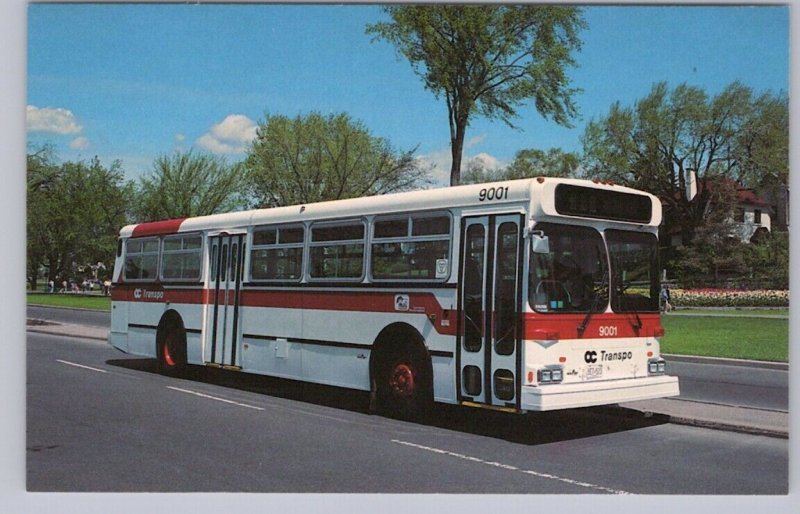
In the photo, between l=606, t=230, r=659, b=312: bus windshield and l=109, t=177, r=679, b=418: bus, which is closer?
l=109, t=177, r=679, b=418: bus

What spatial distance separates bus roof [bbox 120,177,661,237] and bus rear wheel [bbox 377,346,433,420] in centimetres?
175

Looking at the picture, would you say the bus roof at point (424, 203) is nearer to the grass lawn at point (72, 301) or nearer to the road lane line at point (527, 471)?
the grass lawn at point (72, 301)

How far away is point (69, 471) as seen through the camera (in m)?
9.03

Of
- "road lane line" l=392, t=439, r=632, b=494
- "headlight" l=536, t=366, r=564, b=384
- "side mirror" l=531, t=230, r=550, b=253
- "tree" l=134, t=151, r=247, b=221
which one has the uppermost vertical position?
"tree" l=134, t=151, r=247, b=221

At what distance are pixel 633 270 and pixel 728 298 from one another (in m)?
2.74

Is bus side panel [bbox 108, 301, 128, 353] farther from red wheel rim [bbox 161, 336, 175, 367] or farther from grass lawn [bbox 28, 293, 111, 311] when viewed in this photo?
red wheel rim [bbox 161, 336, 175, 367]

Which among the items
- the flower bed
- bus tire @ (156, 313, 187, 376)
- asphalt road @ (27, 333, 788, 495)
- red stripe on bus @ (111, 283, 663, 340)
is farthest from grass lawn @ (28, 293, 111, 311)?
the flower bed

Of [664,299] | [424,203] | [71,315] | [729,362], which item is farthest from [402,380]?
[71,315]

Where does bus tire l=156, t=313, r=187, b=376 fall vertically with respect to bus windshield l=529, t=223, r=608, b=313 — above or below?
below

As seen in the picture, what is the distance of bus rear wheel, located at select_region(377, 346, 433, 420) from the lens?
34.3 ft

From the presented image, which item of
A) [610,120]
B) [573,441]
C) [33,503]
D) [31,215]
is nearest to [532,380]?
[573,441]

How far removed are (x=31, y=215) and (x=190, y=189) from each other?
3445 mm

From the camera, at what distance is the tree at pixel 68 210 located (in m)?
10.7

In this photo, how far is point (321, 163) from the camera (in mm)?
16344
